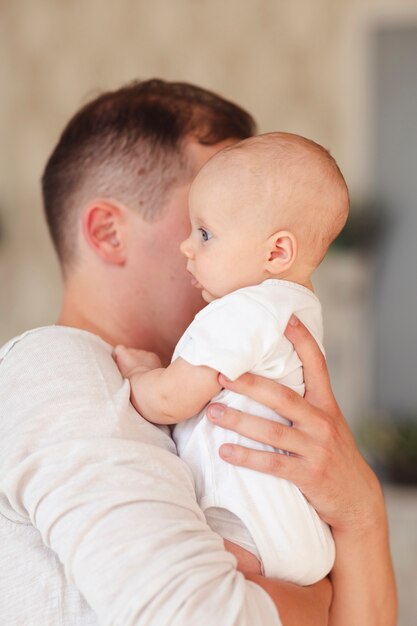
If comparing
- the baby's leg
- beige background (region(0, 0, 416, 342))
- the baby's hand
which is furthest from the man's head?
beige background (region(0, 0, 416, 342))

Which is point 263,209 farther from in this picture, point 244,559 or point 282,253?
point 244,559

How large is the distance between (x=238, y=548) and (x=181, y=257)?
0.55 meters

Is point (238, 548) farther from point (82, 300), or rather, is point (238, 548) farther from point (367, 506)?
point (82, 300)

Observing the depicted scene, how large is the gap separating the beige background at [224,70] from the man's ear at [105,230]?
118 inches

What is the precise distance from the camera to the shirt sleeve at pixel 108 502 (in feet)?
Result: 2.93

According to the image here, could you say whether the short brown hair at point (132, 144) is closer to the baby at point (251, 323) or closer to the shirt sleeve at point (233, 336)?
the baby at point (251, 323)

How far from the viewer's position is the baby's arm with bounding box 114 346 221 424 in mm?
1059

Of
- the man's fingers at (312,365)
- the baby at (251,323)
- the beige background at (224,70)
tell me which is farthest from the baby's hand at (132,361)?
the beige background at (224,70)

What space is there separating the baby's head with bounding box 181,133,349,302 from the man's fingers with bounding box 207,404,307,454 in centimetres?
17

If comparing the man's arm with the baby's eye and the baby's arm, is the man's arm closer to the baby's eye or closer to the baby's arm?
the baby's arm

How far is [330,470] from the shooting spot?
1.15 metres

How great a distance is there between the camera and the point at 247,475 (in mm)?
1065

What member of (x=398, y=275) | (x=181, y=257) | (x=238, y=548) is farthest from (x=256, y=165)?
(x=398, y=275)

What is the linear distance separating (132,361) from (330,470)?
321 mm
